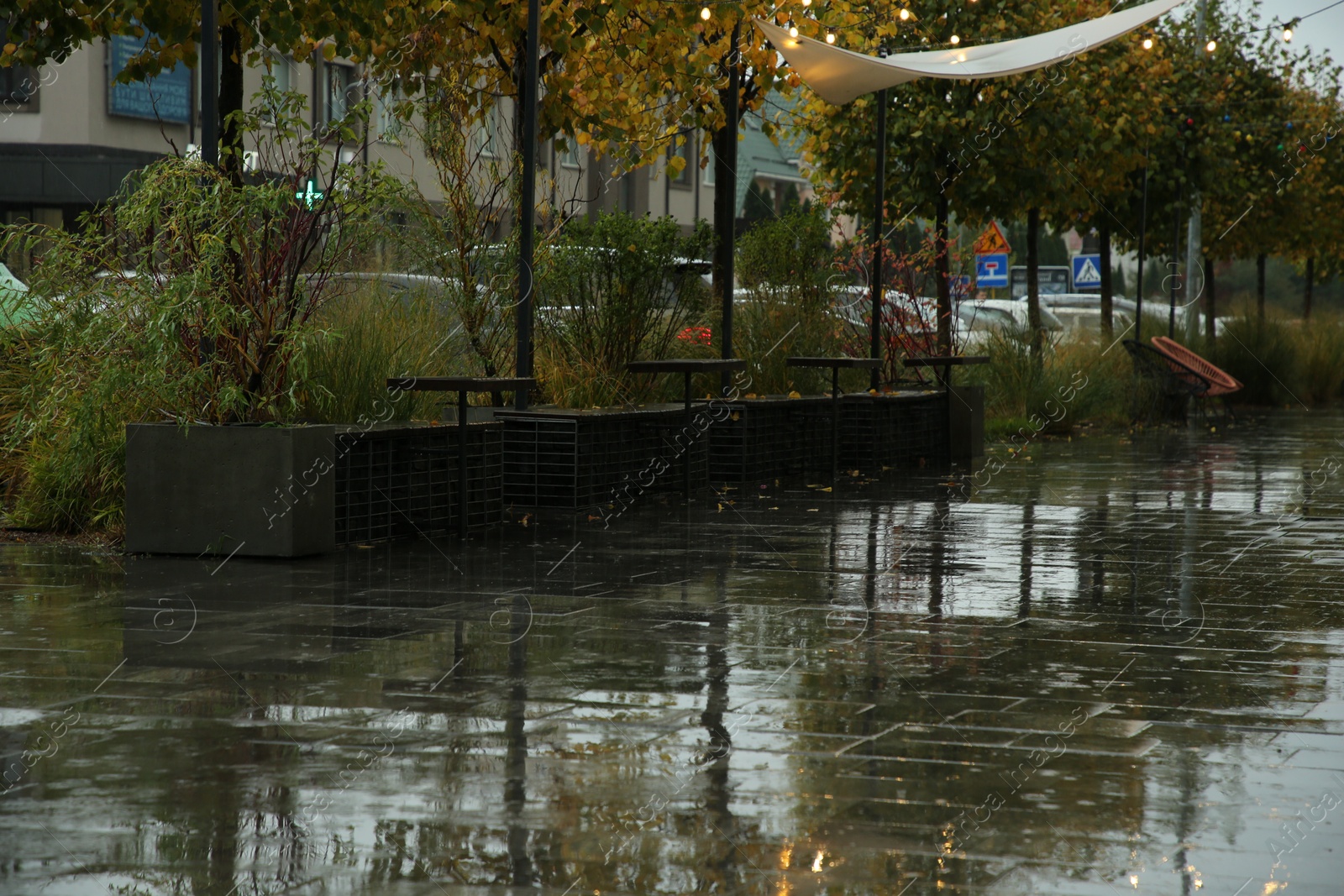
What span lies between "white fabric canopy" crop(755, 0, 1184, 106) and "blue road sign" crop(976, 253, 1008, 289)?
13235 mm

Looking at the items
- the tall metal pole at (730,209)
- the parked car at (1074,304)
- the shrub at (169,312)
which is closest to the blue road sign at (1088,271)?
the parked car at (1074,304)

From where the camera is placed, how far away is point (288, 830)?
3.71m

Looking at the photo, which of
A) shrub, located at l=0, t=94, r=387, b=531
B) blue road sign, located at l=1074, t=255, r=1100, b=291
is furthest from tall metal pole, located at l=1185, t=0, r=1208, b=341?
shrub, located at l=0, t=94, r=387, b=531

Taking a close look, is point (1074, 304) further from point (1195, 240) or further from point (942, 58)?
point (942, 58)

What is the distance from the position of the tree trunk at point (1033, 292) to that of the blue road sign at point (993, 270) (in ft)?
13.2

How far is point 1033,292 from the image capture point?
20.8 m

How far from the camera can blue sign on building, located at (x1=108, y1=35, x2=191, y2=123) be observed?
30.6 metres

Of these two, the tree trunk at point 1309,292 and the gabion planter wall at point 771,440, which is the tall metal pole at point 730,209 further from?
the tree trunk at point 1309,292

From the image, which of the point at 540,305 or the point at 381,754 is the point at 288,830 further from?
the point at 540,305

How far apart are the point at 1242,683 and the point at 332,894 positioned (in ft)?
10.7

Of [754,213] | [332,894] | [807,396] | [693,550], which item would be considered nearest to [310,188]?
[693,550]

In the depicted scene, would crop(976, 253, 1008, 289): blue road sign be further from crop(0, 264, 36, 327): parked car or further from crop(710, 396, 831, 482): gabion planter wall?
crop(0, 264, 36, 327): parked car

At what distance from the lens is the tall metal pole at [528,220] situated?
1016cm

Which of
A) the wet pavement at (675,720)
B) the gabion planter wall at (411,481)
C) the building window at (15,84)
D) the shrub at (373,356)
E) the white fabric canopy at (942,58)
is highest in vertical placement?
the building window at (15,84)
